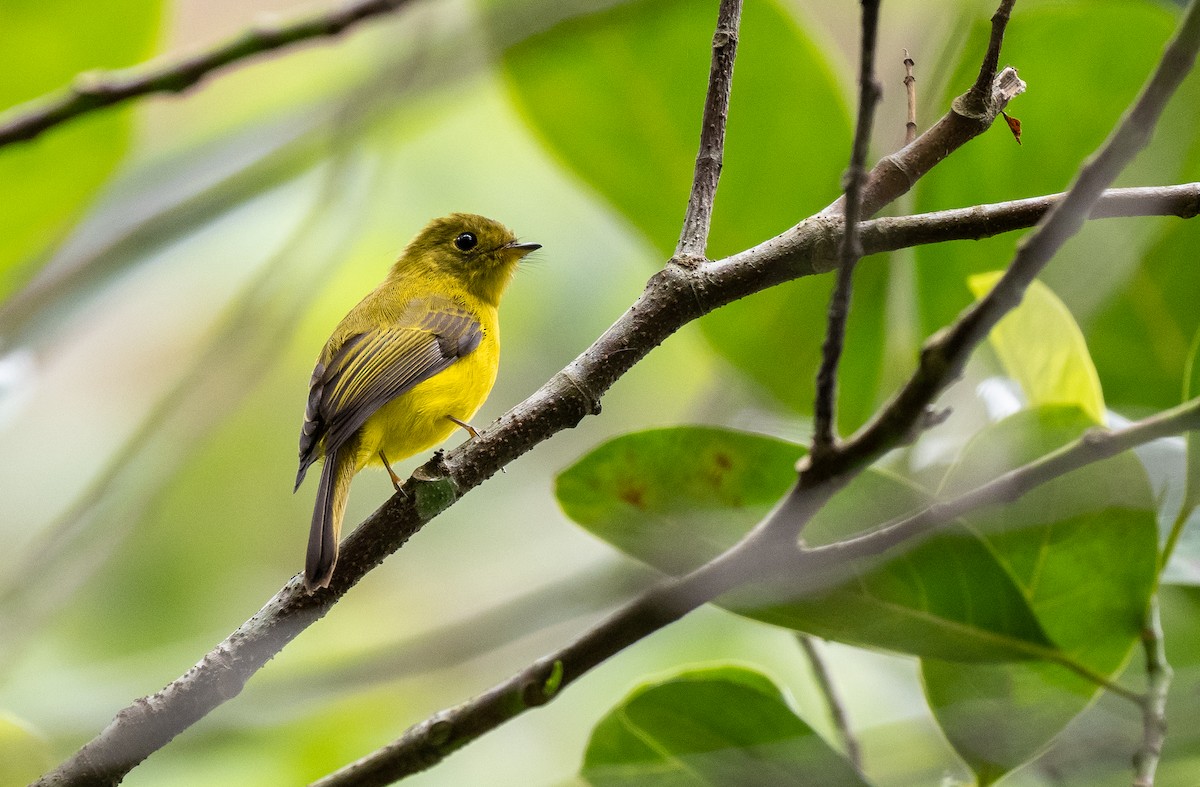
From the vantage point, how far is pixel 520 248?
10.6ft

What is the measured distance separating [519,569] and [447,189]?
1.78m

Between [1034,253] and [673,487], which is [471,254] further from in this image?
[1034,253]

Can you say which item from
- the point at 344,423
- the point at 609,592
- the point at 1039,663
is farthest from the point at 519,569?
the point at 1039,663

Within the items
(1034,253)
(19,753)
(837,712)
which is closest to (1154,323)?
(837,712)

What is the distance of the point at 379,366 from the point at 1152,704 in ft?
5.84

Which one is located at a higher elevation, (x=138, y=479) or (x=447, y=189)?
(x=447, y=189)

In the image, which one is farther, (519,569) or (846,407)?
(519,569)

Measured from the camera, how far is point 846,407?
78.2 inches

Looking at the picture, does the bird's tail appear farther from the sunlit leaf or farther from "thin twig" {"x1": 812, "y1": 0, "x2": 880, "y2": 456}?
the sunlit leaf

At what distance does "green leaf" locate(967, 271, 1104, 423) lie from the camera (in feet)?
5.22

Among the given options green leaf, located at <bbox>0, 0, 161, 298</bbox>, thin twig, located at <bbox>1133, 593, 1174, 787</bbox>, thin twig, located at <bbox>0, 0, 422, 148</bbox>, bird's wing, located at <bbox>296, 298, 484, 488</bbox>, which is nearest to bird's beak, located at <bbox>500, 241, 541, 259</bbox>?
bird's wing, located at <bbox>296, 298, 484, 488</bbox>

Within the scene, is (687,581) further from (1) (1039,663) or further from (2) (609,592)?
(1) (1039,663)

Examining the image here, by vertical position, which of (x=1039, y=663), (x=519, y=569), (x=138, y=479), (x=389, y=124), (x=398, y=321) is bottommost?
(x=1039, y=663)

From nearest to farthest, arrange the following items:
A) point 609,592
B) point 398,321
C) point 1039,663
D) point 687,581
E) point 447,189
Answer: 1. point 687,581
2. point 1039,663
3. point 609,592
4. point 398,321
5. point 447,189
